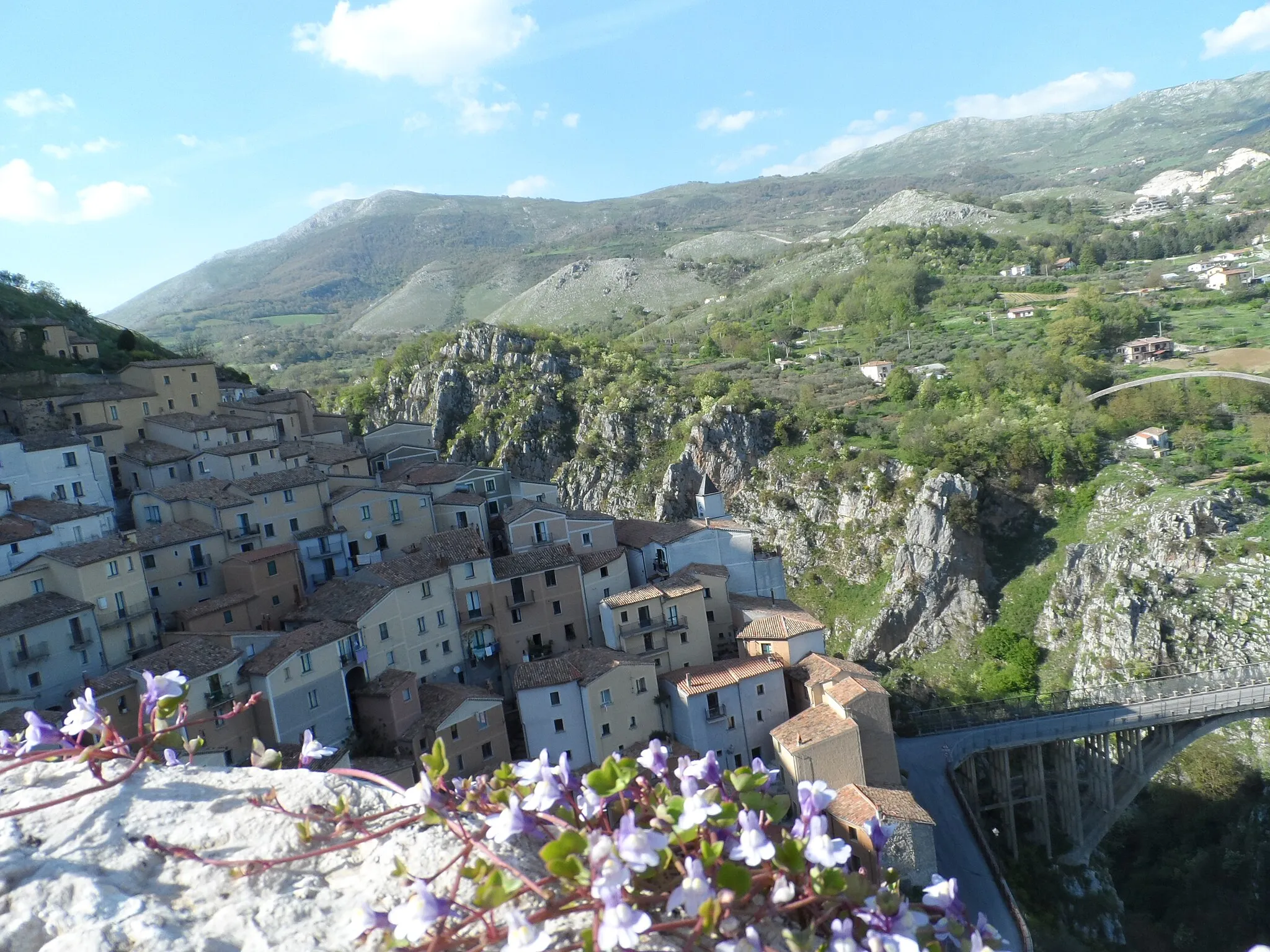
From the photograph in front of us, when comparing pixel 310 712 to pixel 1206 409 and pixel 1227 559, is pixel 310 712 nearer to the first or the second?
pixel 1227 559

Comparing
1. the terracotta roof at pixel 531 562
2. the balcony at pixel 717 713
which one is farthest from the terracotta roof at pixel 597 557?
the balcony at pixel 717 713

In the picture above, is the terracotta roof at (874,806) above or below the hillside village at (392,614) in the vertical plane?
below

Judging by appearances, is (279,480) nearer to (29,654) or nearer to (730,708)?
(29,654)

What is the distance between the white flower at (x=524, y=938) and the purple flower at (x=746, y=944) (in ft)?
1.94

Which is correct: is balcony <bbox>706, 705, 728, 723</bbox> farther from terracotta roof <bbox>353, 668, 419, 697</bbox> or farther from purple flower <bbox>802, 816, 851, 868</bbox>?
purple flower <bbox>802, 816, 851, 868</bbox>

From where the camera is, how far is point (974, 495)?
162 feet

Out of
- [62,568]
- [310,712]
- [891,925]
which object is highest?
[891,925]

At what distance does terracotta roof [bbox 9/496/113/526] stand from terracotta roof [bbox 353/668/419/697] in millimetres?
11243

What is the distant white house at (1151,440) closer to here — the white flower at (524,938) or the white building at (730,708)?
the white building at (730,708)

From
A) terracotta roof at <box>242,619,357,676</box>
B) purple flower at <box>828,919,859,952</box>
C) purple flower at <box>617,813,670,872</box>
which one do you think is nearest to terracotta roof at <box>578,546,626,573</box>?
terracotta roof at <box>242,619,357,676</box>

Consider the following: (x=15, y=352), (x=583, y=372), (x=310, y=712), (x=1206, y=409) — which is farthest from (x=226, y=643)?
(x=1206, y=409)

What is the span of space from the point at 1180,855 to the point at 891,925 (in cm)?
4130

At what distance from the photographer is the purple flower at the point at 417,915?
2.85 m

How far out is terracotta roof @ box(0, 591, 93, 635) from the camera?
23.5 meters
